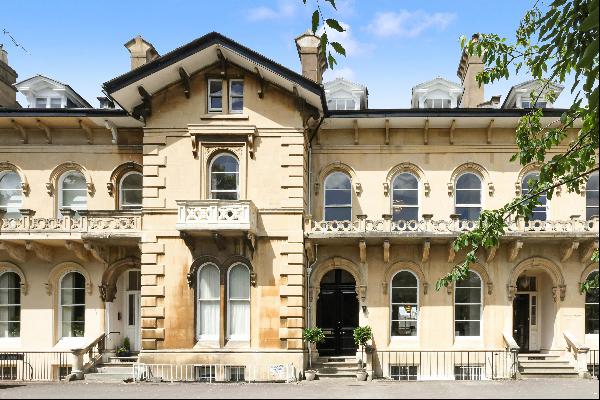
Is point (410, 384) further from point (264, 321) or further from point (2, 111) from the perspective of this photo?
point (2, 111)

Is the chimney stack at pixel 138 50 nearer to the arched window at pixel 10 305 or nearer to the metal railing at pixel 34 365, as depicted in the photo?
the arched window at pixel 10 305

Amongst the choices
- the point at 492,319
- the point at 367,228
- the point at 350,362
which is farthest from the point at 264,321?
the point at 492,319

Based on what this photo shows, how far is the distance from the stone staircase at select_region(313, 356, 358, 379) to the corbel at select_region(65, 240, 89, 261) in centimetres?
972

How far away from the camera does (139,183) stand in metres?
26.1

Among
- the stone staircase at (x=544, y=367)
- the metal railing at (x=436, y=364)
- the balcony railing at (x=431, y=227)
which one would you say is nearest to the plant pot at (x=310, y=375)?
the metal railing at (x=436, y=364)

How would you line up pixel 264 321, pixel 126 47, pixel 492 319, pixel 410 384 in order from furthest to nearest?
pixel 126 47
pixel 492 319
pixel 264 321
pixel 410 384

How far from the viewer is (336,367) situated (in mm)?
23328

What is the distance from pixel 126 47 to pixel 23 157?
6.14 m

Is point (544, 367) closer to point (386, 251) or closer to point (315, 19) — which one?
point (386, 251)

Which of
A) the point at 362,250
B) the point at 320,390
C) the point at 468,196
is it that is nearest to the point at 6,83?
the point at 362,250

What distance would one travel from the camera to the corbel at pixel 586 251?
24.1 m

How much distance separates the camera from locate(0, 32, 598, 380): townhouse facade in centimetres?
2312

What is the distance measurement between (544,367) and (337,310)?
25.8ft

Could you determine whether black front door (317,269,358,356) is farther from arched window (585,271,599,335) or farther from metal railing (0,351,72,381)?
metal railing (0,351,72,381)
